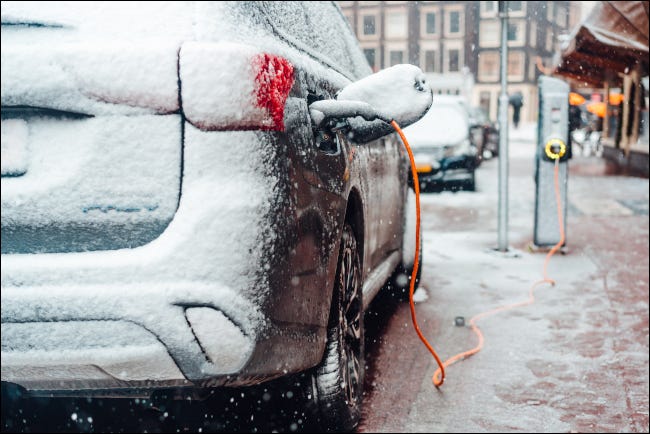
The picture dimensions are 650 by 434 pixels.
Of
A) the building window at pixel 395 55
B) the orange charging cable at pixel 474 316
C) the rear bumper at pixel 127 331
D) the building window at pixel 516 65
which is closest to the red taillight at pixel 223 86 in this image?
the rear bumper at pixel 127 331

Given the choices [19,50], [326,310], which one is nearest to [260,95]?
[19,50]

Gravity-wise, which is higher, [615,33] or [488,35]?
[615,33]

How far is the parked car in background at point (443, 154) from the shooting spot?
12.9m

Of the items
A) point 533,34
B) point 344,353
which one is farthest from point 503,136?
point 533,34

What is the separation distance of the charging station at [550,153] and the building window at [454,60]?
57238 mm

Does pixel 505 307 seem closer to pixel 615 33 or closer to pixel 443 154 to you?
pixel 443 154

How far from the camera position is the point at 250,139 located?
76.0 inches

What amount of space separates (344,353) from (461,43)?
62450 millimetres

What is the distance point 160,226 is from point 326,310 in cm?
76

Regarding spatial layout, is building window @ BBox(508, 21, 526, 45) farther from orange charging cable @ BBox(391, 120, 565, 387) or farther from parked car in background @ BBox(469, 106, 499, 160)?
orange charging cable @ BBox(391, 120, 565, 387)

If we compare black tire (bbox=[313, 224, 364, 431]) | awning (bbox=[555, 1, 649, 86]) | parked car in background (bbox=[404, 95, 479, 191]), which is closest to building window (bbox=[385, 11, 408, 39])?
awning (bbox=[555, 1, 649, 86])

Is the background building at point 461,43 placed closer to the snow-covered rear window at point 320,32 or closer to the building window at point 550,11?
the building window at point 550,11

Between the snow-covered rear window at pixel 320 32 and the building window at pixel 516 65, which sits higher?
the snow-covered rear window at pixel 320 32

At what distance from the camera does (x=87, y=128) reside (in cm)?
189
